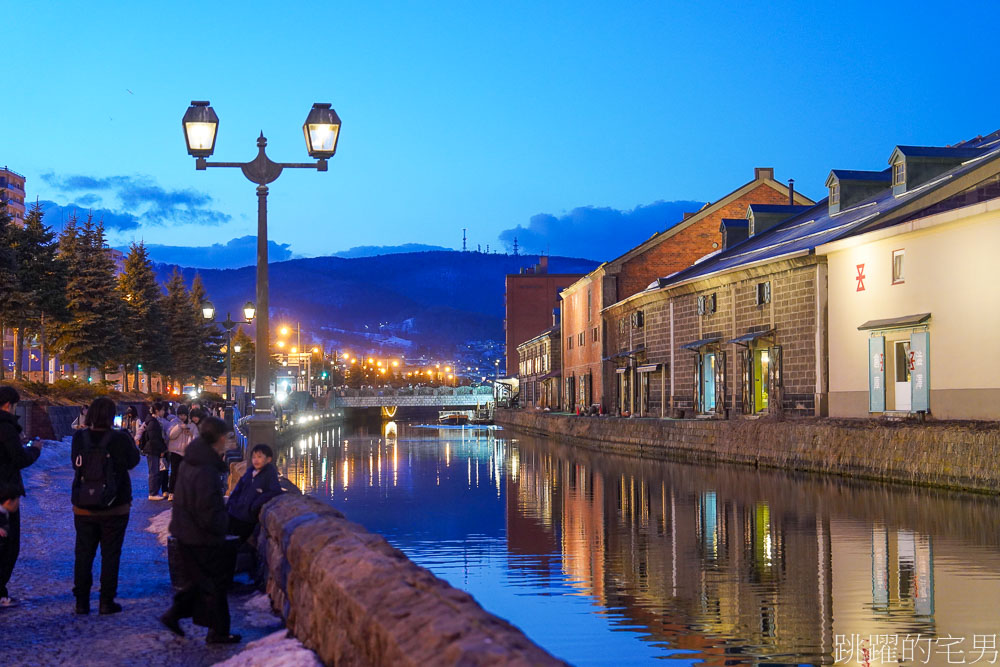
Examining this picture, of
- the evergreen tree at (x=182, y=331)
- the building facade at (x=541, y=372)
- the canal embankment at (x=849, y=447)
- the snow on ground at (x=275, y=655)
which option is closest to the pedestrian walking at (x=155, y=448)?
the snow on ground at (x=275, y=655)

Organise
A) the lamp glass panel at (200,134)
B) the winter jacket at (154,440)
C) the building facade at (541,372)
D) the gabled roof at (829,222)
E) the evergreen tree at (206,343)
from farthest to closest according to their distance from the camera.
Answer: the evergreen tree at (206,343), the building facade at (541,372), the gabled roof at (829,222), the winter jacket at (154,440), the lamp glass panel at (200,134)

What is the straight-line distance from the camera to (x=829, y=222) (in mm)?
40625

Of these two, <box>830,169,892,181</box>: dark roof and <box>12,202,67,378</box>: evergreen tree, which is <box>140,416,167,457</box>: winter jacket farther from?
<box>12,202,67,378</box>: evergreen tree

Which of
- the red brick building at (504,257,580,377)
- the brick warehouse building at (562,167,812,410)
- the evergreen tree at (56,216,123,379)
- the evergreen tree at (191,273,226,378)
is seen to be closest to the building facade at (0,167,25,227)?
the evergreen tree at (191,273,226,378)

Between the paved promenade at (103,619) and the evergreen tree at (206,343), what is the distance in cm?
7063

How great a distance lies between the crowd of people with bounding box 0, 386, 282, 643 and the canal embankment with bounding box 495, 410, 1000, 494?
48.4 feet

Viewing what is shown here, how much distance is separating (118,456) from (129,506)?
1.93 ft

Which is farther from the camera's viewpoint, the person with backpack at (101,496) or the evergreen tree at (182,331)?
the evergreen tree at (182,331)

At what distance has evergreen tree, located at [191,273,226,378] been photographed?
91.3 meters

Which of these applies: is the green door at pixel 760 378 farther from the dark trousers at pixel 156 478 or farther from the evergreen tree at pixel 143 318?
the evergreen tree at pixel 143 318

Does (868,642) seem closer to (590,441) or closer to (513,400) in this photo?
(590,441)

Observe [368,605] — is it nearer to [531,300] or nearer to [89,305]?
[89,305]

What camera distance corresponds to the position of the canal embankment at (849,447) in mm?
21688

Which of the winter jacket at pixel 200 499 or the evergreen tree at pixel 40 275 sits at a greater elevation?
the evergreen tree at pixel 40 275
